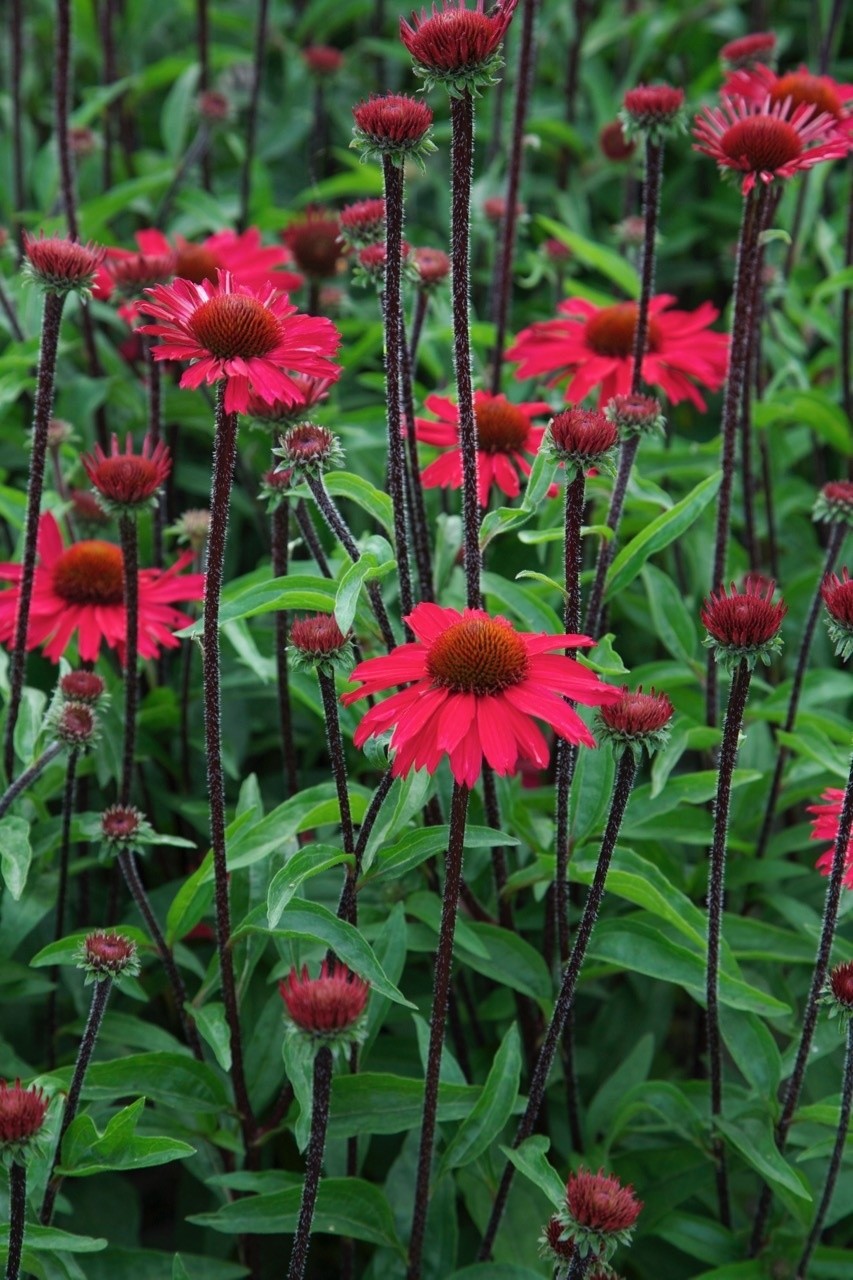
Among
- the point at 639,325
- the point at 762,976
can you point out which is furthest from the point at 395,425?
the point at 762,976

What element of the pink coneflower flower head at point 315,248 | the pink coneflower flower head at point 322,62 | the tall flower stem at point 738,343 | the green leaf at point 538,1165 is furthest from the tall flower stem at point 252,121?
the green leaf at point 538,1165

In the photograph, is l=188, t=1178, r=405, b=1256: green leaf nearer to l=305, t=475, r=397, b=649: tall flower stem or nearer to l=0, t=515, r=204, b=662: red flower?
l=305, t=475, r=397, b=649: tall flower stem

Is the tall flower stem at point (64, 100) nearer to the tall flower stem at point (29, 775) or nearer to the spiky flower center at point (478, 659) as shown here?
the tall flower stem at point (29, 775)

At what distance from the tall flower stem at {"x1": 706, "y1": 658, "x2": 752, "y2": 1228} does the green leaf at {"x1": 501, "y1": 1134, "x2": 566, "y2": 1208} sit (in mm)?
280

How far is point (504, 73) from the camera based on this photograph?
3861 millimetres

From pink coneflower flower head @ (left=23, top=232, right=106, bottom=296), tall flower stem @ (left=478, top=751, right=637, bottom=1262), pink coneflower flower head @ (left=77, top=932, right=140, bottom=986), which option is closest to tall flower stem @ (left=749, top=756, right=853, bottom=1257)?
tall flower stem @ (left=478, top=751, right=637, bottom=1262)

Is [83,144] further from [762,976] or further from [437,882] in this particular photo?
[762,976]

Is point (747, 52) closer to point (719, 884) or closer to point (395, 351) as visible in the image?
point (395, 351)

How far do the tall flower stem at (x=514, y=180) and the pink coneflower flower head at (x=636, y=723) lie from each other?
1204mm

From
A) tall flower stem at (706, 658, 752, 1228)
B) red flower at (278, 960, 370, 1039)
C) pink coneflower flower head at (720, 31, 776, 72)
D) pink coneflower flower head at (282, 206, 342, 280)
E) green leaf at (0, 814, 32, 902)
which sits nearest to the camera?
red flower at (278, 960, 370, 1039)

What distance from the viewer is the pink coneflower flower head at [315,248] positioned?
8.71 feet

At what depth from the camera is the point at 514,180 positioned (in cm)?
256

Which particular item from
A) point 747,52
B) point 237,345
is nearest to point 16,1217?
point 237,345

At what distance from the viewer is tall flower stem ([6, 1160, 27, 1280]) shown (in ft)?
4.72
